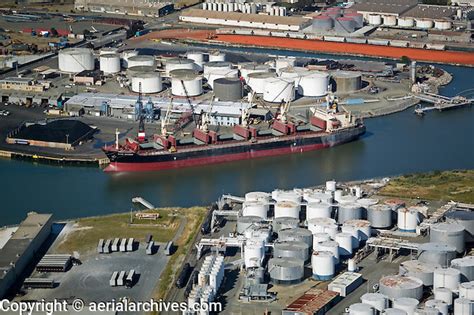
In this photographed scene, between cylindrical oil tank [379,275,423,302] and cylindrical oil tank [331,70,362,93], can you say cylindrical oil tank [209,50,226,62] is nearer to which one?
cylindrical oil tank [331,70,362,93]

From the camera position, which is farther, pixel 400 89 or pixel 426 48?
pixel 426 48

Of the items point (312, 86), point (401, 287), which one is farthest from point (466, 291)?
point (312, 86)

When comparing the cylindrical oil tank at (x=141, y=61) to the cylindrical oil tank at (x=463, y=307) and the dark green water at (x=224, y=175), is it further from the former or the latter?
the cylindrical oil tank at (x=463, y=307)

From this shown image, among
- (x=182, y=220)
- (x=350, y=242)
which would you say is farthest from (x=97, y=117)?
(x=350, y=242)

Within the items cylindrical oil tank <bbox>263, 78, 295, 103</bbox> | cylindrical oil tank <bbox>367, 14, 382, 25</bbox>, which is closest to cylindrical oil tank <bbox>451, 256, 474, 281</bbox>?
cylindrical oil tank <bbox>263, 78, 295, 103</bbox>

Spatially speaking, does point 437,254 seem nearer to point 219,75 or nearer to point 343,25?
point 219,75

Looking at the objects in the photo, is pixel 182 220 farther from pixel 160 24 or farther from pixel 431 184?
pixel 160 24
